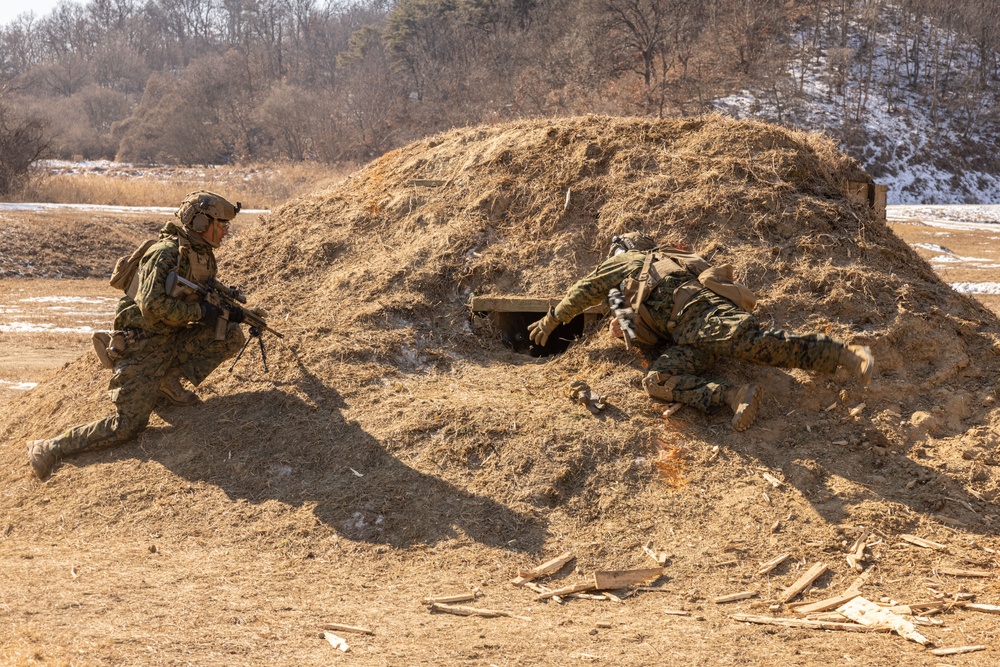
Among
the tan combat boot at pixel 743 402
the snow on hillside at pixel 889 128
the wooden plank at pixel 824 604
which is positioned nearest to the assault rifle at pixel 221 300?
the tan combat boot at pixel 743 402

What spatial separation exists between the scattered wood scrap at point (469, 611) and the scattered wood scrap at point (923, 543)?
241cm

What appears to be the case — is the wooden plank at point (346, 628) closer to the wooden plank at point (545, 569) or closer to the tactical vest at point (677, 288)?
the wooden plank at point (545, 569)

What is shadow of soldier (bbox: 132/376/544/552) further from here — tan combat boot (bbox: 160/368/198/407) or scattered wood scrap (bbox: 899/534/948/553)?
scattered wood scrap (bbox: 899/534/948/553)

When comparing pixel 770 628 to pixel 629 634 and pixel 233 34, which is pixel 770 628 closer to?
pixel 629 634

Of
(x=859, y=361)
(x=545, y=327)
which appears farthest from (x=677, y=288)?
(x=859, y=361)

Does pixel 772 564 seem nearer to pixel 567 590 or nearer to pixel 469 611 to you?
pixel 567 590

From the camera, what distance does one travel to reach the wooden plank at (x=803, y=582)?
5.05 metres

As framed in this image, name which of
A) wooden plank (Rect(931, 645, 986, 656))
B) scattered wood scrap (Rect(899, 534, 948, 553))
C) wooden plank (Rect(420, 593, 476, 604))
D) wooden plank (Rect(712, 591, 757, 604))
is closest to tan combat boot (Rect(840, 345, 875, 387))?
scattered wood scrap (Rect(899, 534, 948, 553))

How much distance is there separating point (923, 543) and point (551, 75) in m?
40.0

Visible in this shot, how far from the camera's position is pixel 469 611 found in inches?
196

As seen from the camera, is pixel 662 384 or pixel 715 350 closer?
pixel 715 350

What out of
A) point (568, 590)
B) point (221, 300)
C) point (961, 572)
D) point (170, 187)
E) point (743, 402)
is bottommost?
point (568, 590)

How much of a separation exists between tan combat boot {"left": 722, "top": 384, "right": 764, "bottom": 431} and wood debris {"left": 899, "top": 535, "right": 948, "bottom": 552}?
1.23 metres

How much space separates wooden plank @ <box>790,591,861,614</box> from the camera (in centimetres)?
488
